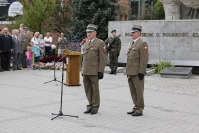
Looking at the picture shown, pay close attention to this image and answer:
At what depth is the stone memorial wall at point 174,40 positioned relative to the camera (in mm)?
18219

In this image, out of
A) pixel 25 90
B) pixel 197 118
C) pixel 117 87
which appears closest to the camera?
pixel 197 118

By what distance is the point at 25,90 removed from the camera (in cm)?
1286

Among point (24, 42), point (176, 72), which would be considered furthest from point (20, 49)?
point (176, 72)

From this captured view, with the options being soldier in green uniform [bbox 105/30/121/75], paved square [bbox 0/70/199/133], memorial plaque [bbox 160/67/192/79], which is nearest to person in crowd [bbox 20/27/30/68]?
soldier in green uniform [bbox 105/30/121/75]

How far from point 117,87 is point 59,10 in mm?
20057

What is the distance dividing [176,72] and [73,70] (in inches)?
194

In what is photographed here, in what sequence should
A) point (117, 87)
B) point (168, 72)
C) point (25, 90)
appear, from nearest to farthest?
point (25, 90) < point (117, 87) < point (168, 72)

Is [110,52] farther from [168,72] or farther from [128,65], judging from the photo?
[128,65]

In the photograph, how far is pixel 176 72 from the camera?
671 inches

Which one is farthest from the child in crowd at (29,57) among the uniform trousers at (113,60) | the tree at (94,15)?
the tree at (94,15)

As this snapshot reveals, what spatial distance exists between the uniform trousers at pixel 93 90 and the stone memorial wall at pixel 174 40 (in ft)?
31.8

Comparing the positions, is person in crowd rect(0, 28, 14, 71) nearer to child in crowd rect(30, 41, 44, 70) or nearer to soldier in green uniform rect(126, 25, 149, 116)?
child in crowd rect(30, 41, 44, 70)

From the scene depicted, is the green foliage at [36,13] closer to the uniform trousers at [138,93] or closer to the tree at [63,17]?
the tree at [63,17]

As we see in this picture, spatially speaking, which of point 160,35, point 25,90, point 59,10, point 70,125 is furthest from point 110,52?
point 59,10
